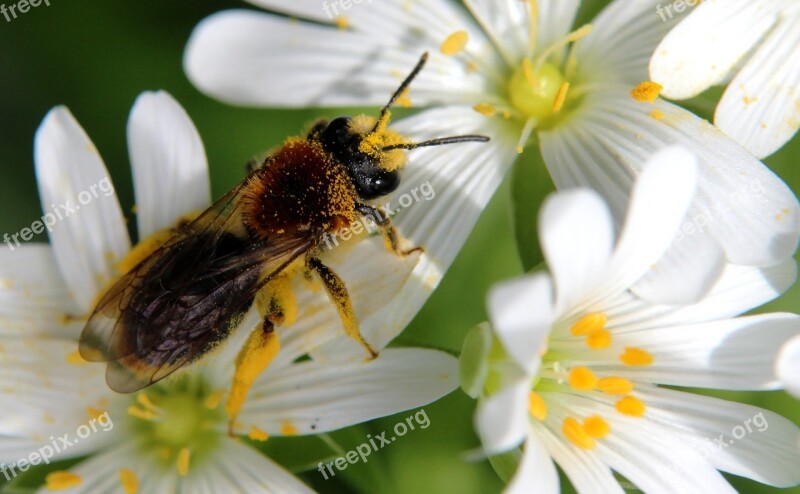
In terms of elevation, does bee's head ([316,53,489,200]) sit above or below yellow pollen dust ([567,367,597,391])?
above

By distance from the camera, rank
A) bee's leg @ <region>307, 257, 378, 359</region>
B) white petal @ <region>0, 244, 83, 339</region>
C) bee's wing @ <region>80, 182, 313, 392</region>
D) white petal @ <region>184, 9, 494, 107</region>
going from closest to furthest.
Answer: bee's wing @ <region>80, 182, 313, 392</region> → bee's leg @ <region>307, 257, 378, 359</region> → white petal @ <region>184, 9, 494, 107</region> → white petal @ <region>0, 244, 83, 339</region>

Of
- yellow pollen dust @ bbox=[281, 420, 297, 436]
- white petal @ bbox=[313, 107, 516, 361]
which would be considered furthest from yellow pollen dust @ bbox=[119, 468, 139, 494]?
white petal @ bbox=[313, 107, 516, 361]

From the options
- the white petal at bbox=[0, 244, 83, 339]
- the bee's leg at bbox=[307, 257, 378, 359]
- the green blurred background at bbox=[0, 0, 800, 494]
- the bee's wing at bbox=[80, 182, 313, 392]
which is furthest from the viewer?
the green blurred background at bbox=[0, 0, 800, 494]

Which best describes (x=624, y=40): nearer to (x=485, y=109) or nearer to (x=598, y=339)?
(x=485, y=109)

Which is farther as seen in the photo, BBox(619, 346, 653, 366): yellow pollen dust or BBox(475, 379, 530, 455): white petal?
BBox(619, 346, 653, 366): yellow pollen dust

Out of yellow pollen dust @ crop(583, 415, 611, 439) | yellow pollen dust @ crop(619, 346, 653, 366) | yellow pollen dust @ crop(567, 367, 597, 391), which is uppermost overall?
yellow pollen dust @ crop(567, 367, 597, 391)

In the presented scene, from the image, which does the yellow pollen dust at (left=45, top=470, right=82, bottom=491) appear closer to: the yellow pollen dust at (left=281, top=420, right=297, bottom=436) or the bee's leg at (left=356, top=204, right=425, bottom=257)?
the yellow pollen dust at (left=281, top=420, right=297, bottom=436)

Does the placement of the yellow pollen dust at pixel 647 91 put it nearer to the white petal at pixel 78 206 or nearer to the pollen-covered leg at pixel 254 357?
the pollen-covered leg at pixel 254 357

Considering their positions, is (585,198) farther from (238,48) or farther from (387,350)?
(238,48)
